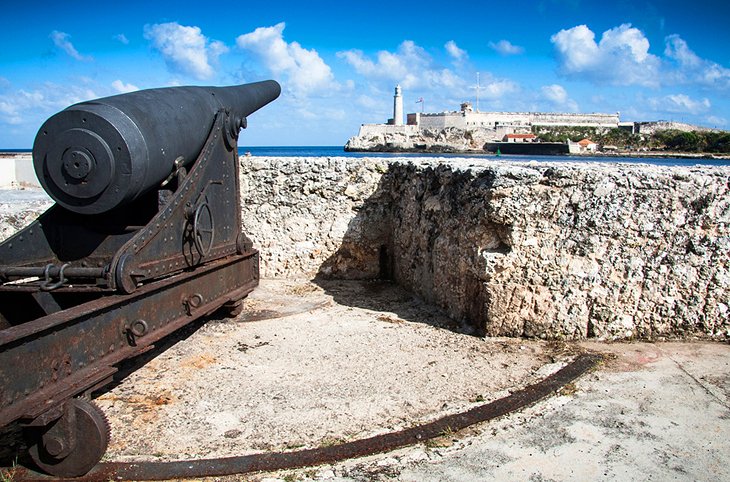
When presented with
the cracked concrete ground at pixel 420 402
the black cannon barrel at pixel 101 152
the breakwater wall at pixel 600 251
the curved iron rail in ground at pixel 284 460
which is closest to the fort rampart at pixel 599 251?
the breakwater wall at pixel 600 251

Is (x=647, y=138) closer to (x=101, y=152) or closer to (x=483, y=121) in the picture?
(x=483, y=121)

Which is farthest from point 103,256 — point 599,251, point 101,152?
point 599,251

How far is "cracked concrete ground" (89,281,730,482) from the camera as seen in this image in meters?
2.53

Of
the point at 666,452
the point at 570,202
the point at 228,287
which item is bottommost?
the point at 666,452

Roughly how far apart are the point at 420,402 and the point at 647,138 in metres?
80.2

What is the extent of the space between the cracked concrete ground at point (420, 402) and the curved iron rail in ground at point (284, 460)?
0.17 feet

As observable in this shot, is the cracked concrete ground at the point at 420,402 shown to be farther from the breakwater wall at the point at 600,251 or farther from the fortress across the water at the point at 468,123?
the fortress across the water at the point at 468,123

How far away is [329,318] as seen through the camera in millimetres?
4738

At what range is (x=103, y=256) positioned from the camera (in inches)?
140

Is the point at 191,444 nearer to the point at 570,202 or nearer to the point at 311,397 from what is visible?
the point at 311,397

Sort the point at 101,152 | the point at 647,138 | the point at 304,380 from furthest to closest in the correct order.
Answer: the point at 647,138 < the point at 304,380 < the point at 101,152

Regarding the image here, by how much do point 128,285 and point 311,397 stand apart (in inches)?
43.2

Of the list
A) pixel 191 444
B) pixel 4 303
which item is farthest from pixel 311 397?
pixel 4 303

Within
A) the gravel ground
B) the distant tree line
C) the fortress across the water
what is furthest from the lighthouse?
the gravel ground
